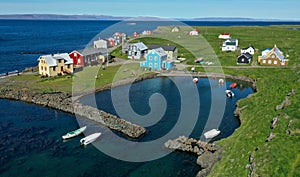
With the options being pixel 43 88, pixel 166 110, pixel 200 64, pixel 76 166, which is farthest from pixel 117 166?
pixel 200 64

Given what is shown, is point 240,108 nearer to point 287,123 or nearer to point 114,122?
point 287,123

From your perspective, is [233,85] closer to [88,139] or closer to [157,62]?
[157,62]

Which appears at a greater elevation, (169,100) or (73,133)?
(169,100)

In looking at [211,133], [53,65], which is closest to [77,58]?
[53,65]

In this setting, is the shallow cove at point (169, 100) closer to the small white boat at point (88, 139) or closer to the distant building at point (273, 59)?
the small white boat at point (88, 139)

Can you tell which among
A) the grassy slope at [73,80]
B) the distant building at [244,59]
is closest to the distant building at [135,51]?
the grassy slope at [73,80]
